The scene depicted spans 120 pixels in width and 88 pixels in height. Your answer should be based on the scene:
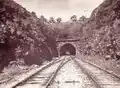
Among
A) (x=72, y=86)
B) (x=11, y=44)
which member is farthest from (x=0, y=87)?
(x=11, y=44)

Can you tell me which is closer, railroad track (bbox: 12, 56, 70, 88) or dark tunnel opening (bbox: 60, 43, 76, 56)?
railroad track (bbox: 12, 56, 70, 88)

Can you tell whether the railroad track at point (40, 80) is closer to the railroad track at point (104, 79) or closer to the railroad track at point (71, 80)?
the railroad track at point (71, 80)

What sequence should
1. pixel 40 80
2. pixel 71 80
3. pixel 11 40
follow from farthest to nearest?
pixel 11 40 → pixel 40 80 → pixel 71 80

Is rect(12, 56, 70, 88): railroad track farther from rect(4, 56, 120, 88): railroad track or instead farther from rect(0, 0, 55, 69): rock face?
rect(0, 0, 55, 69): rock face

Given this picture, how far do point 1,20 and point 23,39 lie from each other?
150 inches

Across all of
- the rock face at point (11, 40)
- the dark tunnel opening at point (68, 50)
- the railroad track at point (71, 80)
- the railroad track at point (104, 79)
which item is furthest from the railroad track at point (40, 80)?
the dark tunnel opening at point (68, 50)

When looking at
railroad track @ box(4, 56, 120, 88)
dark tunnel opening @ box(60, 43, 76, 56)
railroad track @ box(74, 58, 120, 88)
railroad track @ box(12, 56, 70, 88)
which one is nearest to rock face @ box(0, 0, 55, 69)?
railroad track @ box(12, 56, 70, 88)

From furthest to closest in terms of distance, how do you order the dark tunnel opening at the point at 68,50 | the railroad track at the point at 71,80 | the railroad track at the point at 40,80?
the dark tunnel opening at the point at 68,50
the railroad track at the point at 40,80
the railroad track at the point at 71,80

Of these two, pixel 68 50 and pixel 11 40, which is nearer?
pixel 11 40

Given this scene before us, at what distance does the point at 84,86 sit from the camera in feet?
32.5

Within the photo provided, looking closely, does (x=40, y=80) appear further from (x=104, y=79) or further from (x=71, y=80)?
(x=104, y=79)

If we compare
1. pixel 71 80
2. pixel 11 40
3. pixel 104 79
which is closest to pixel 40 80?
pixel 71 80

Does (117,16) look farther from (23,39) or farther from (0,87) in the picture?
(0,87)

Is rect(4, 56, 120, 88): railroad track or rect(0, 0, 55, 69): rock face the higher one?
rect(0, 0, 55, 69): rock face
